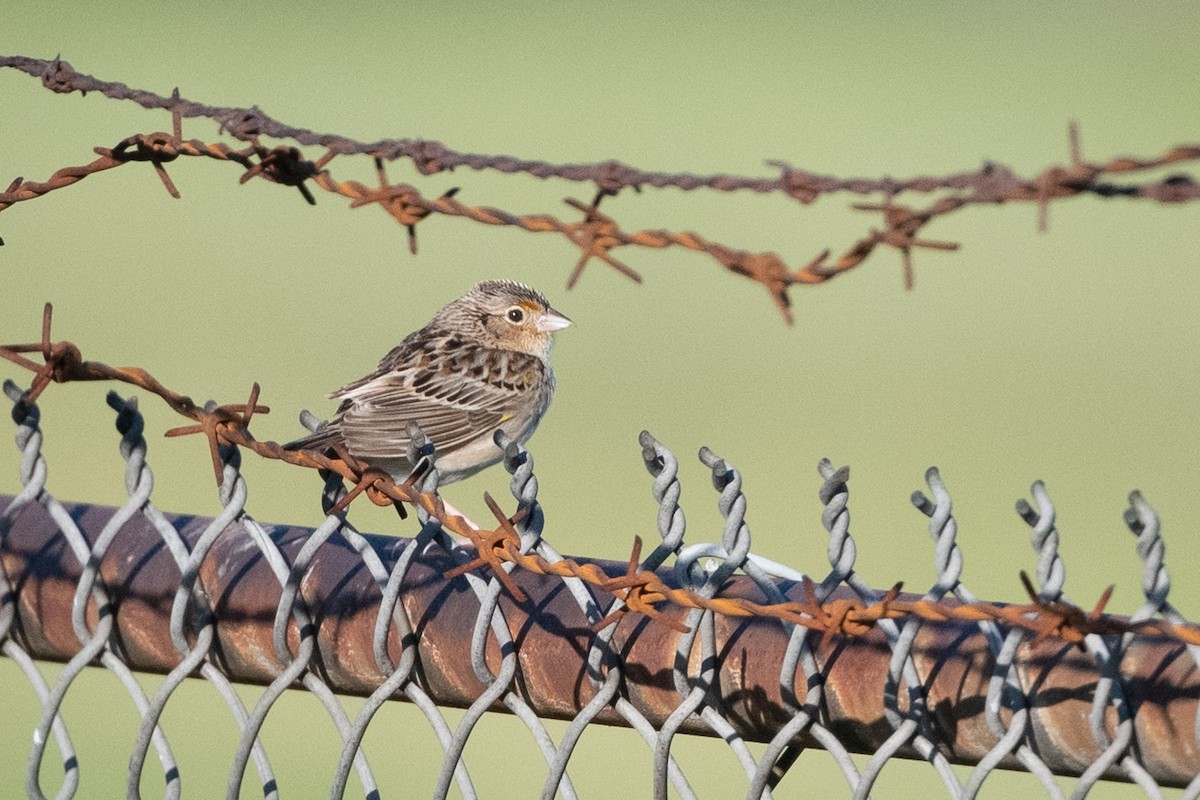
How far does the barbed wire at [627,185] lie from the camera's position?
2133mm

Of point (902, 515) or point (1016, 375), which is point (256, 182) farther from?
point (902, 515)

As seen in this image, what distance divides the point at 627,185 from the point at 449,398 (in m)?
3.93

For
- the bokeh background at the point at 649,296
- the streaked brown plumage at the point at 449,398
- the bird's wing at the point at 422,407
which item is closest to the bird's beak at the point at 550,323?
the streaked brown plumage at the point at 449,398

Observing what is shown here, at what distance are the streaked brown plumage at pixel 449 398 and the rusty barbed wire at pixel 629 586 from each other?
9.01 ft

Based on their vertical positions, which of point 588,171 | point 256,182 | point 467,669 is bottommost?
point 467,669

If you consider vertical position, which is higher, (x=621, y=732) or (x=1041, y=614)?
(x=1041, y=614)

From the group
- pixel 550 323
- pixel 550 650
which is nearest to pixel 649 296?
pixel 550 323

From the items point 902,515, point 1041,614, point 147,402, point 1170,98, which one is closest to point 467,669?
point 1041,614

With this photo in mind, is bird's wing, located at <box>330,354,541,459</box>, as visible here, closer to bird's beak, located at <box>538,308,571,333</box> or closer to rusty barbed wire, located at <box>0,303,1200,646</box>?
bird's beak, located at <box>538,308,571,333</box>

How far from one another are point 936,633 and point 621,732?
7472 millimetres

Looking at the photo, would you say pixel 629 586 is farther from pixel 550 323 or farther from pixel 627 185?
pixel 550 323

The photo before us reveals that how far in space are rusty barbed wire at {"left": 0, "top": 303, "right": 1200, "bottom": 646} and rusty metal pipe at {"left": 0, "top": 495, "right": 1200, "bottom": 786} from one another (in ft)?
0.22

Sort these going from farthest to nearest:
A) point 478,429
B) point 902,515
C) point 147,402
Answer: point 147,402 → point 902,515 → point 478,429

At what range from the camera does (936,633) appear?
2.63m
